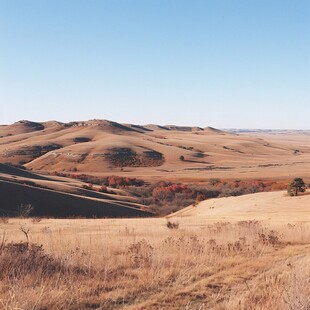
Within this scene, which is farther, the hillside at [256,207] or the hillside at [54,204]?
the hillside at [54,204]

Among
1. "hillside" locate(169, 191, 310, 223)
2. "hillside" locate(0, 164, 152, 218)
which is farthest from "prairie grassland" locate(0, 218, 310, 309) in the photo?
"hillside" locate(0, 164, 152, 218)

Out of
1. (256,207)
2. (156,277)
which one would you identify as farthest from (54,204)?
(156,277)

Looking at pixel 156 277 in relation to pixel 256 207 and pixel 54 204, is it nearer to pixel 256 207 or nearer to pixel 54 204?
pixel 256 207

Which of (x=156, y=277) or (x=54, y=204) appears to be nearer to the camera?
(x=156, y=277)

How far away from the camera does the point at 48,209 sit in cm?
4031

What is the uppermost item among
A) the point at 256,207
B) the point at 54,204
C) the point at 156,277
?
the point at 156,277

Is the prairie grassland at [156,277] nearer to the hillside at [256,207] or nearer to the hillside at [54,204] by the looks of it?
the hillside at [256,207]

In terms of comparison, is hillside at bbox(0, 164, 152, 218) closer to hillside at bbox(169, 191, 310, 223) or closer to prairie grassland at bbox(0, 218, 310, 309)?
hillside at bbox(169, 191, 310, 223)

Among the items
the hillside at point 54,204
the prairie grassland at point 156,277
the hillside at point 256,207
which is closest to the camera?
the prairie grassland at point 156,277

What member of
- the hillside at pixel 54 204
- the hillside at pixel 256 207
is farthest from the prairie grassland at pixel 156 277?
the hillside at pixel 54 204

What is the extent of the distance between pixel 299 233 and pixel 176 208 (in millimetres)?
40713

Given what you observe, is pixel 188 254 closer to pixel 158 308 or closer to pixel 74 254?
pixel 74 254

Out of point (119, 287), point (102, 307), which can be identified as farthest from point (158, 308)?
point (119, 287)

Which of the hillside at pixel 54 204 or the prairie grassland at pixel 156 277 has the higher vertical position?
the prairie grassland at pixel 156 277
